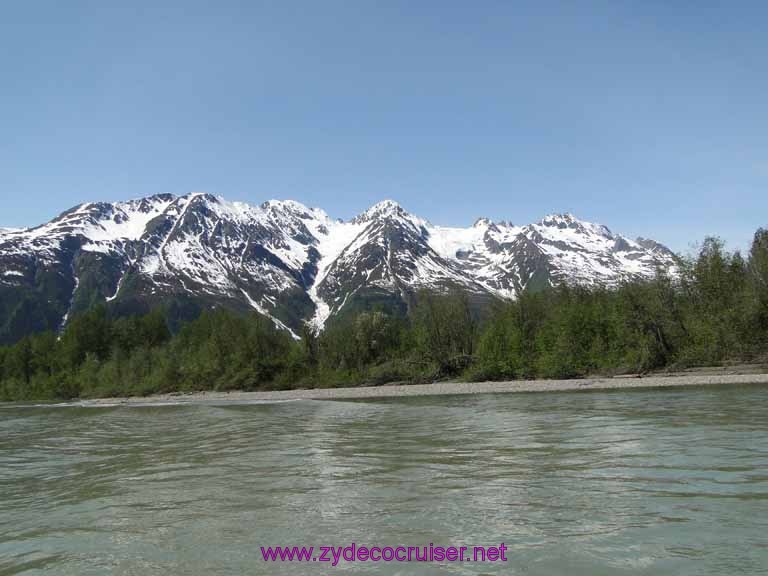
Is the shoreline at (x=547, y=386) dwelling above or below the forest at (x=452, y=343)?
below

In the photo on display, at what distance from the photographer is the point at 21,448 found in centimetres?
2881

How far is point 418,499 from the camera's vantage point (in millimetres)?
12555

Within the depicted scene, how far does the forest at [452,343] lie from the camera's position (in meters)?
64.6

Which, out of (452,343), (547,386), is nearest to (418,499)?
(547,386)

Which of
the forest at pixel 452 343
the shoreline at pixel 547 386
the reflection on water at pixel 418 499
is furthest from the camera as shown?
the forest at pixel 452 343

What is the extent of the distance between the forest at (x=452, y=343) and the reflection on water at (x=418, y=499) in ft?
138

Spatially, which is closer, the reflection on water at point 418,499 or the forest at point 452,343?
the reflection on water at point 418,499

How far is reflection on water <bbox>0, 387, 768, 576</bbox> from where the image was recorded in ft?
28.3

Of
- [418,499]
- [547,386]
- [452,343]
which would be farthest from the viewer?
[452,343]

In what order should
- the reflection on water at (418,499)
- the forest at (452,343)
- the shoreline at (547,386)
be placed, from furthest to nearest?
the forest at (452,343), the shoreline at (547,386), the reflection on water at (418,499)

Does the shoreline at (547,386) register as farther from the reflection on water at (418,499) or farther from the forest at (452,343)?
the reflection on water at (418,499)

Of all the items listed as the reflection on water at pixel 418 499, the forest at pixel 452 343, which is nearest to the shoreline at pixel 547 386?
the forest at pixel 452 343

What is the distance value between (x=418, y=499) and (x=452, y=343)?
74.2 m

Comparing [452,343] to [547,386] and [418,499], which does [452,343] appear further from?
[418,499]
